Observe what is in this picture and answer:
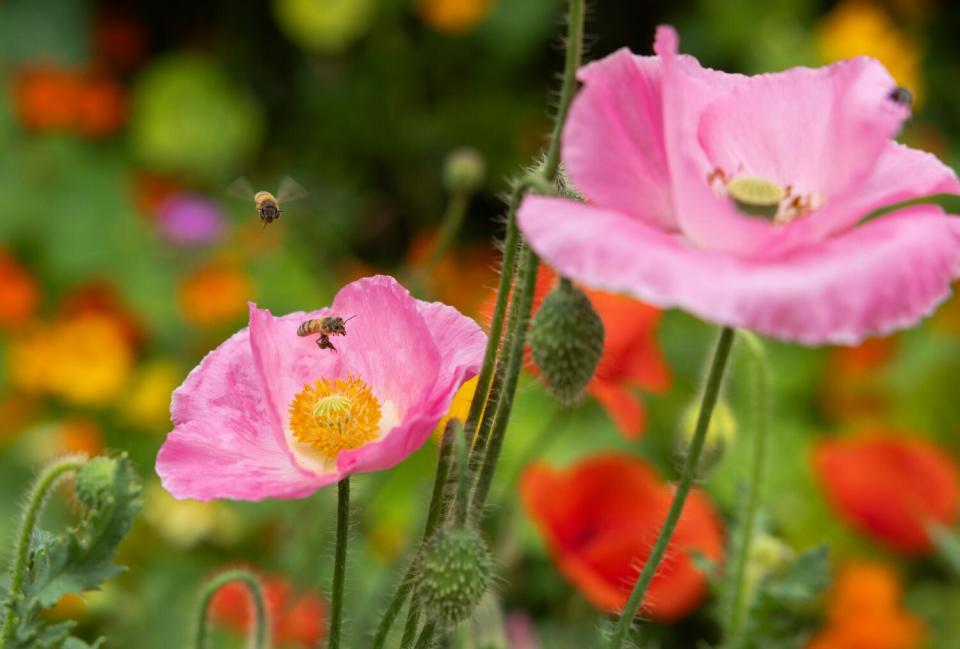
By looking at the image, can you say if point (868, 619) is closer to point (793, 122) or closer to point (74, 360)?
point (793, 122)

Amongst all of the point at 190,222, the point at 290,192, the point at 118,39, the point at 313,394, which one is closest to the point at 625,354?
the point at 290,192

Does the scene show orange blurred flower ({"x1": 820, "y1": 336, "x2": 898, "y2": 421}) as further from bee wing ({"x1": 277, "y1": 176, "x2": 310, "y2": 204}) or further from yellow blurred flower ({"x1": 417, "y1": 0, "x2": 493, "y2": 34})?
bee wing ({"x1": 277, "y1": 176, "x2": 310, "y2": 204})

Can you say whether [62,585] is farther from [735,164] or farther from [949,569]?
[949,569]

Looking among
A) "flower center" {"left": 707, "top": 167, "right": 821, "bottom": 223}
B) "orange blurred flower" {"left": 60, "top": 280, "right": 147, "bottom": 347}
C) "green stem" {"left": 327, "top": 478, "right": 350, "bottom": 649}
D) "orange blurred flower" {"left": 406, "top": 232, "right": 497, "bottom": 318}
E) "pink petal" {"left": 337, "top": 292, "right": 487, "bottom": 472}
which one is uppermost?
"flower center" {"left": 707, "top": 167, "right": 821, "bottom": 223}

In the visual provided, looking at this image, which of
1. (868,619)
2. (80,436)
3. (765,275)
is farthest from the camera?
(80,436)

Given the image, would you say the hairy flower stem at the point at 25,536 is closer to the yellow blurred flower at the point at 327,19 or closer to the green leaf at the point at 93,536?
the green leaf at the point at 93,536

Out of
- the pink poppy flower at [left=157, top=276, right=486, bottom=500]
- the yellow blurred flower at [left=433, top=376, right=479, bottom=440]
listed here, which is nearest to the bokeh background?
the yellow blurred flower at [left=433, top=376, right=479, bottom=440]

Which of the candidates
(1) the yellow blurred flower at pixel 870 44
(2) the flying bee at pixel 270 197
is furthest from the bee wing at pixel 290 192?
(1) the yellow blurred flower at pixel 870 44
